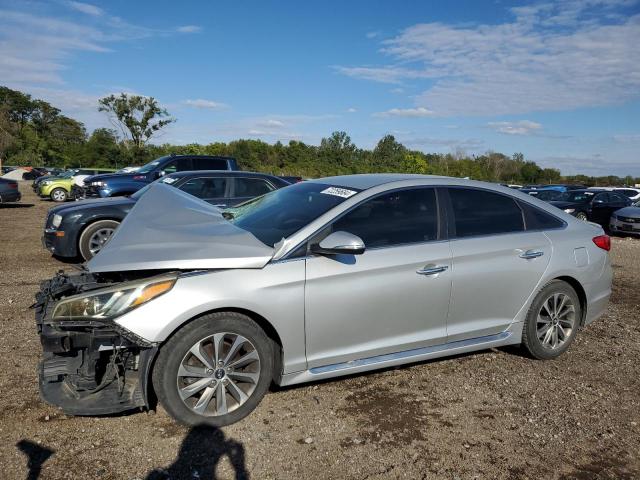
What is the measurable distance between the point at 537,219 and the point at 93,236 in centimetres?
626

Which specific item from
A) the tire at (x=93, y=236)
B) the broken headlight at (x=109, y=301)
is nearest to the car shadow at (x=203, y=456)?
the broken headlight at (x=109, y=301)

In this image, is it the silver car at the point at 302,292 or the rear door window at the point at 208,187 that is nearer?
the silver car at the point at 302,292

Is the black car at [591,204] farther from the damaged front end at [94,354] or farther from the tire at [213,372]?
the damaged front end at [94,354]

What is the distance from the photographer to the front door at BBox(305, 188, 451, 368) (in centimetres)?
348

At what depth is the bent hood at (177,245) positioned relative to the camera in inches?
124

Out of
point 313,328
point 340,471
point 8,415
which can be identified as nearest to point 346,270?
point 313,328

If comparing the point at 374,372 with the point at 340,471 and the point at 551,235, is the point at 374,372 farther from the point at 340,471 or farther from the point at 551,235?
the point at 551,235

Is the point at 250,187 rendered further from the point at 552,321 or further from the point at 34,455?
the point at 34,455

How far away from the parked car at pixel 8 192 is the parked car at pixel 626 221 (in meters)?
20.1

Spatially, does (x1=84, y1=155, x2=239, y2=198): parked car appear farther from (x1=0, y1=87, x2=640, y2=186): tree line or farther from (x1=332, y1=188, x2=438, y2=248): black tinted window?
(x1=0, y1=87, x2=640, y2=186): tree line

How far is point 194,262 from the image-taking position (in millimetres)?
3160

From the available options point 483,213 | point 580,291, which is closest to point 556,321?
point 580,291

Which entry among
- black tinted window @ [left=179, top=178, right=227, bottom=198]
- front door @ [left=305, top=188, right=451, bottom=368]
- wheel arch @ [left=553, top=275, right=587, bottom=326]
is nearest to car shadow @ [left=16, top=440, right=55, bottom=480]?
front door @ [left=305, top=188, right=451, bottom=368]

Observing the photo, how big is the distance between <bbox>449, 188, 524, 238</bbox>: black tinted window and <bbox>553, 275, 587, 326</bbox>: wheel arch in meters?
0.66
